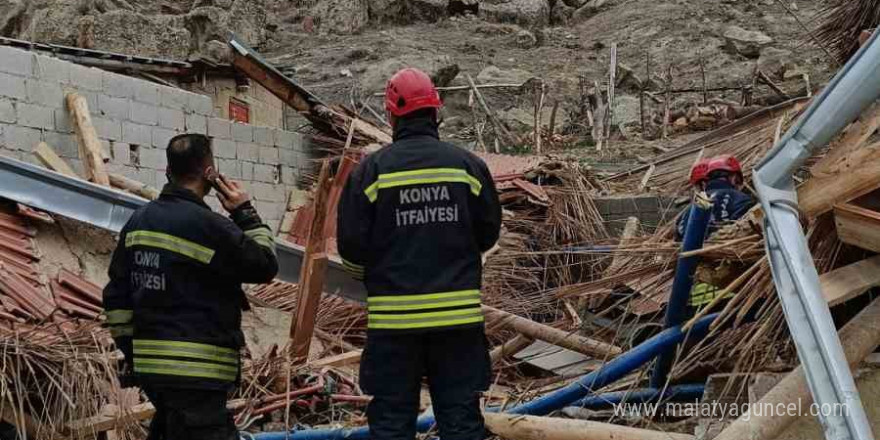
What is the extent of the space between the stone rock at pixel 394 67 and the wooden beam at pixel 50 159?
12.5 metres

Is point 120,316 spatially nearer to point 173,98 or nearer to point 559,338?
point 559,338

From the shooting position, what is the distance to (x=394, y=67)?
2066cm

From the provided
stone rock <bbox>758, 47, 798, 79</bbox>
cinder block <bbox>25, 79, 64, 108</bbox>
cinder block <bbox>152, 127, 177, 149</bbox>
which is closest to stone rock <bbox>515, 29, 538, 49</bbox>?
stone rock <bbox>758, 47, 798, 79</bbox>

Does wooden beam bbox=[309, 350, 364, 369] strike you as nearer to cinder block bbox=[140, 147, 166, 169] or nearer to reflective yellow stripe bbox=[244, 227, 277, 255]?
reflective yellow stripe bbox=[244, 227, 277, 255]

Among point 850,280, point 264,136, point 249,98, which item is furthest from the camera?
point 249,98

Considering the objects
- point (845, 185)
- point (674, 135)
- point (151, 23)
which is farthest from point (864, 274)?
point (151, 23)

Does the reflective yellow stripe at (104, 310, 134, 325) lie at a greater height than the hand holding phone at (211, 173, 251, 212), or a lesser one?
lesser

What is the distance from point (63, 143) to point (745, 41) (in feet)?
57.6

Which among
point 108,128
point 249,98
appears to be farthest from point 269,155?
point 249,98

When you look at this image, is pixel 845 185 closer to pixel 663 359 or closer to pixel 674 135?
pixel 663 359

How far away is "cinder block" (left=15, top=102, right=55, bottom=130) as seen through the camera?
7324mm

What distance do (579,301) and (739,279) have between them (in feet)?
9.08

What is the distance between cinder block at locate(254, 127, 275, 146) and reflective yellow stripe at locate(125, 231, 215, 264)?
675 centimetres

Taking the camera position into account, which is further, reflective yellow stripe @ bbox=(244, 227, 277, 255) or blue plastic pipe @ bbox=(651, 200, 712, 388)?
blue plastic pipe @ bbox=(651, 200, 712, 388)
